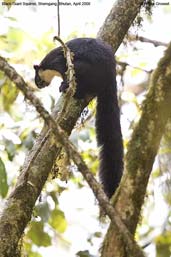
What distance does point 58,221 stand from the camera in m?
3.12

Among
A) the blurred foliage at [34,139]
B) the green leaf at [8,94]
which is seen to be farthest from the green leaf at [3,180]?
the green leaf at [8,94]

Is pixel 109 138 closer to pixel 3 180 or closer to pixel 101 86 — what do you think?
pixel 101 86

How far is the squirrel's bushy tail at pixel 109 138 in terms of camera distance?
2623 millimetres

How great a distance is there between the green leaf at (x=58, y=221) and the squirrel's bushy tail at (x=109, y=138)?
0.51 m

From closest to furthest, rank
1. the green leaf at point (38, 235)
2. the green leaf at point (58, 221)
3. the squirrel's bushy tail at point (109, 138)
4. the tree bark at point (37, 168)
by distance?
1. the tree bark at point (37, 168)
2. the squirrel's bushy tail at point (109, 138)
3. the green leaf at point (38, 235)
4. the green leaf at point (58, 221)

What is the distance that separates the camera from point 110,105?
2996 mm

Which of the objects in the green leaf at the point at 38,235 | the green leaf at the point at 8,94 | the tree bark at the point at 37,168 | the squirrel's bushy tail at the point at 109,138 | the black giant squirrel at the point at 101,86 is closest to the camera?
the tree bark at the point at 37,168

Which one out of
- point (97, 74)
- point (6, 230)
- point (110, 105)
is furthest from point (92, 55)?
point (6, 230)

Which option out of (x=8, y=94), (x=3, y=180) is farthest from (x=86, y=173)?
(x=8, y=94)

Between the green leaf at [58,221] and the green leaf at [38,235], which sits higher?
the green leaf at [58,221]

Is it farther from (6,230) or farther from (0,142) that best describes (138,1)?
(6,230)

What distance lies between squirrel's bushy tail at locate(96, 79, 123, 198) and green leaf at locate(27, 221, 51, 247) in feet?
1.44

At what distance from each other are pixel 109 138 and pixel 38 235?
648 mm

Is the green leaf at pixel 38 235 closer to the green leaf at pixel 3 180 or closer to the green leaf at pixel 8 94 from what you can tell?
the green leaf at pixel 3 180
